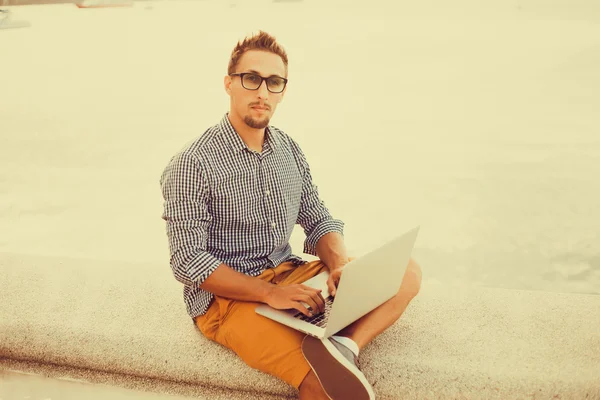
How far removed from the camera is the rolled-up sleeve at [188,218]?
143 cm

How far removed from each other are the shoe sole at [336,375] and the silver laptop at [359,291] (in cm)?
4

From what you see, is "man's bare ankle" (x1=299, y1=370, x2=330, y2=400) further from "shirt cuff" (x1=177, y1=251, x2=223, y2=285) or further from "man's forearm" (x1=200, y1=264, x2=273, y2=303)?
"shirt cuff" (x1=177, y1=251, x2=223, y2=285)

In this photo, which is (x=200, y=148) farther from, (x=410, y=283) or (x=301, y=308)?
(x=410, y=283)

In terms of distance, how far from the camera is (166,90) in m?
6.50

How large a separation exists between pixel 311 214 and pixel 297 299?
0.44m

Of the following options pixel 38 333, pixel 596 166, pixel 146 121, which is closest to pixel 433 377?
pixel 38 333

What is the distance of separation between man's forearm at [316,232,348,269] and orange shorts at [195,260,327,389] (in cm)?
31

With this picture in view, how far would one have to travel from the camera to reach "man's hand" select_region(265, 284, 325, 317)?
1396 mm

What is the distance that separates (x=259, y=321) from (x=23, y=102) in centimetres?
590

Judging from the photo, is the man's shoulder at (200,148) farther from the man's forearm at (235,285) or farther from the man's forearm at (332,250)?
the man's forearm at (332,250)

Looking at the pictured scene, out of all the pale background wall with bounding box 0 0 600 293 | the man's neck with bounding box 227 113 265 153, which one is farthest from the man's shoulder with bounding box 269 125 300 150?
the pale background wall with bounding box 0 0 600 293

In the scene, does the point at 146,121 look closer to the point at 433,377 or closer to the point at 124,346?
the point at 124,346

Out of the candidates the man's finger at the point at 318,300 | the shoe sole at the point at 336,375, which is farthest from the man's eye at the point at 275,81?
the shoe sole at the point at 336,375

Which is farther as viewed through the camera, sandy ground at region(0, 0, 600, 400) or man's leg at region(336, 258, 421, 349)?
sandy ground at region(0, 0, 600, 400)
